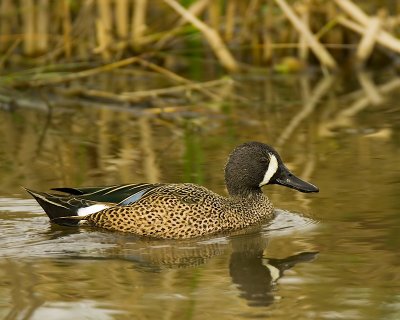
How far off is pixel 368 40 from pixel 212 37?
5.87 ft

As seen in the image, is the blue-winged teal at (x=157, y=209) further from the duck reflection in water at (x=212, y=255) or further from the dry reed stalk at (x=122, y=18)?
the dry reed stalk at (x=122, y=18)

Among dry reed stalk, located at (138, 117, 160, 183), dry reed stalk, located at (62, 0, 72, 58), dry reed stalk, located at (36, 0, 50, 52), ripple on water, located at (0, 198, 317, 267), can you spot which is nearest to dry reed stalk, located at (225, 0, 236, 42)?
dry reed stalk, located at (62, 0, 72, 58)

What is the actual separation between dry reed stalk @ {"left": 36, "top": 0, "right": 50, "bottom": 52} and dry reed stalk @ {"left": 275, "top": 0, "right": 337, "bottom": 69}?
269 centimetres

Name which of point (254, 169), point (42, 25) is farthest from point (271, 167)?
point (42, 25)

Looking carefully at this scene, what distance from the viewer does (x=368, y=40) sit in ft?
41.1

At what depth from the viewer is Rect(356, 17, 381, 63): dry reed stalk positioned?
39.4 feet

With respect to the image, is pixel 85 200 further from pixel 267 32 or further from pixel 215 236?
pixel 267 32

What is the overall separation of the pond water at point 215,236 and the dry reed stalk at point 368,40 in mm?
628

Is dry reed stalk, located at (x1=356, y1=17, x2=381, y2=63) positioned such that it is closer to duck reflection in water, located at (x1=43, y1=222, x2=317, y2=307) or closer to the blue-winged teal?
the blue-winged teal

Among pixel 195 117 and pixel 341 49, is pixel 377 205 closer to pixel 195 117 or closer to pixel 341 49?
pixel 195 117

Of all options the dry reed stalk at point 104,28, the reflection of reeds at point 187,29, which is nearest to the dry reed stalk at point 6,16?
the reflection of reeds at point 187,29

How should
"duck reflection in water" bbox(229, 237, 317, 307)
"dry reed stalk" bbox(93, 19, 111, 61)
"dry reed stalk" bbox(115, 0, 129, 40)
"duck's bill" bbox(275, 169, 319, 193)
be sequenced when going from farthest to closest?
"dry reed stalk" bbox(115, 0, 129, 40), "dry reed stalk" bbox(93, 19, 111, 61), "duck's bill" bbox(275, 169, 319, 193), "duck reflection in water" bbox(229, 237, 317, 307)

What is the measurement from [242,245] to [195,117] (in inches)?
160

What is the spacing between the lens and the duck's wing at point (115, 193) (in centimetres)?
710
